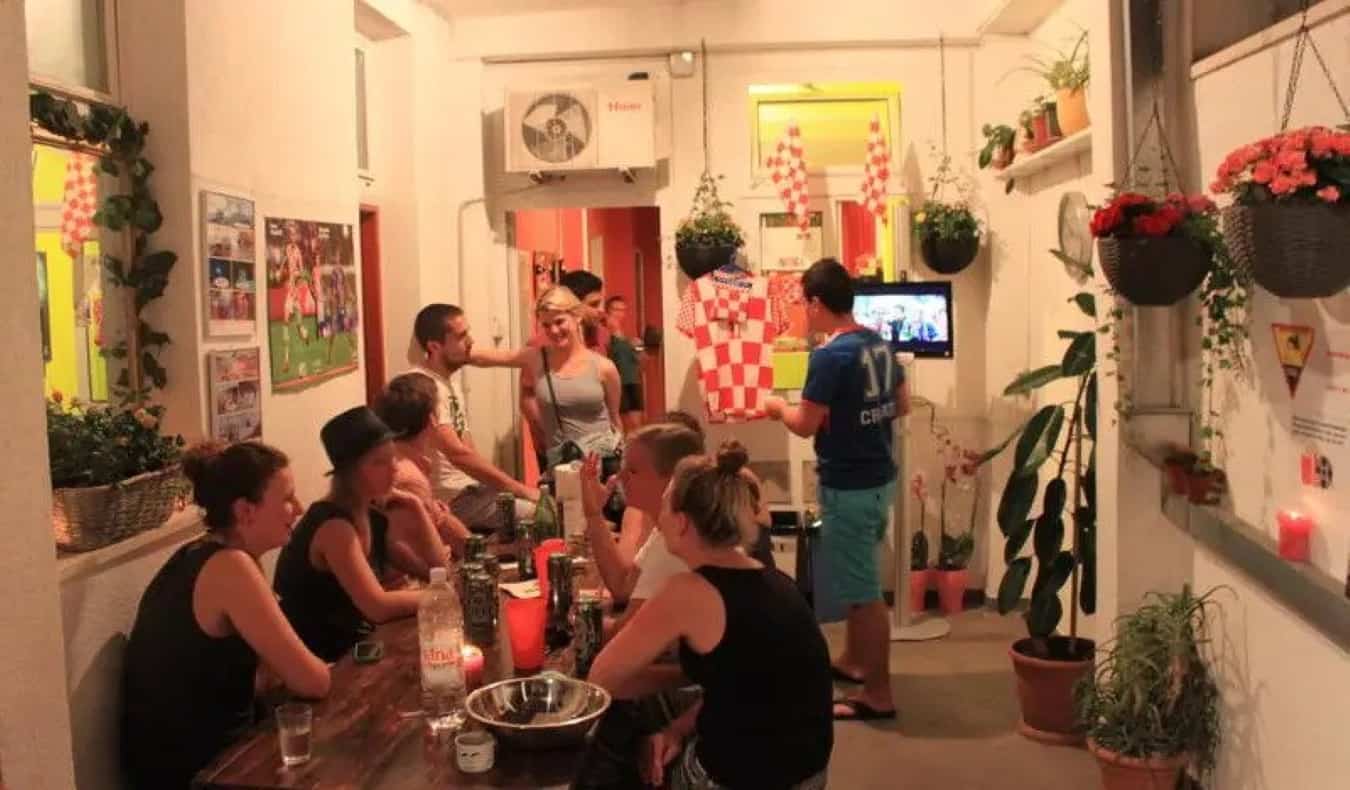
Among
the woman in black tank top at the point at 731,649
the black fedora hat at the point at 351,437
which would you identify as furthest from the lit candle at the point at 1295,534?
the black fedora hat at the point at 351,437

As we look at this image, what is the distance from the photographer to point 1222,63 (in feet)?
10.7

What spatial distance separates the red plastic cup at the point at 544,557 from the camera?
3035 mm

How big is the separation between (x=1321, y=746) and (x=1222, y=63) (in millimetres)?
1742

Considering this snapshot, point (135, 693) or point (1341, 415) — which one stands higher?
point (1341, 415)

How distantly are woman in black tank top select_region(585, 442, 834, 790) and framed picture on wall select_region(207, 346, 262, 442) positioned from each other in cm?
151

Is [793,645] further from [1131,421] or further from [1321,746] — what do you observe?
[1131,421]

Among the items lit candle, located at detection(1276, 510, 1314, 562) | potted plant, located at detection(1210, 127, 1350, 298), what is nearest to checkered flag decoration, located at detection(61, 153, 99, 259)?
potted plant, located at detection(1210, 127, 1350, 298)

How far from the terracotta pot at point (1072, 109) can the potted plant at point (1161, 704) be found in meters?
1.95

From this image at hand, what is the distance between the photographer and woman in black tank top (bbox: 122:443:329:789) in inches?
99.1

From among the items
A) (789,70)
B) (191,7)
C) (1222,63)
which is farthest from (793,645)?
(789,70)

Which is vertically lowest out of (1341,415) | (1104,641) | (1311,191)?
(1104,641)

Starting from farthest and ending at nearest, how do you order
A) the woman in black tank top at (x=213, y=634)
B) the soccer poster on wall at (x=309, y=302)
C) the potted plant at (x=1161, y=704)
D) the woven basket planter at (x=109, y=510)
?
the soccer poster on wall at (x=309, y=302) < the potted plant at (x=1161, y=704) < the woven basket planter at (x=109, y=510) < the woman in black tank top at (x=213, y=634)

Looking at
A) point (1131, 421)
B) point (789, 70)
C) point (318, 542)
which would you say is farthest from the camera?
point (789, 70)

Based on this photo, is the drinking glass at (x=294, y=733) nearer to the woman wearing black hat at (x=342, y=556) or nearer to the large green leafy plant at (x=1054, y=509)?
the woman wearing black hat at (x=342, y=556)
